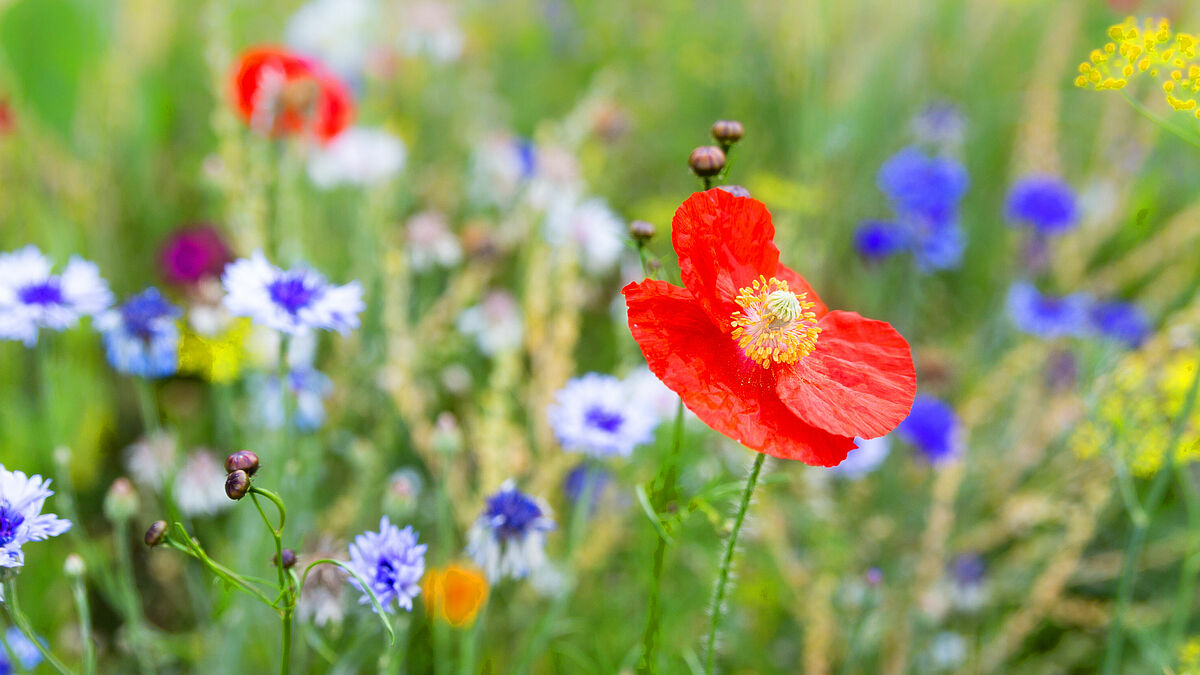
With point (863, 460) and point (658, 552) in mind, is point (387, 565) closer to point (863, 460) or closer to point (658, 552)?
point (658, 552)

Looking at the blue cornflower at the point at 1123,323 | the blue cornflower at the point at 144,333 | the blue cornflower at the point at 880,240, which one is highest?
the blue cornflower at the point at 880,240

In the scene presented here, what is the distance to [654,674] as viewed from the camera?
771 millimetres

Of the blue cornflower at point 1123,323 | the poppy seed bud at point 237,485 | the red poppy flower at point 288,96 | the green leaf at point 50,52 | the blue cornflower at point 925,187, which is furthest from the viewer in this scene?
the blue cornflower at point 925,187

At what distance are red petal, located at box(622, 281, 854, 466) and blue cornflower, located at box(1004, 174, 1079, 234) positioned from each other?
1551mm

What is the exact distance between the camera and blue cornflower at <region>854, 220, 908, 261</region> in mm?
1931

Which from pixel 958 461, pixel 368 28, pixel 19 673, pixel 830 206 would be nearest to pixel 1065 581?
pixel 958 461

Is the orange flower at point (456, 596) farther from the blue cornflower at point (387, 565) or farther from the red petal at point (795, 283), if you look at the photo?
the red petal at point (795, 283)

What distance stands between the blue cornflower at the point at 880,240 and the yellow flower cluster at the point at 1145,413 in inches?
25.0

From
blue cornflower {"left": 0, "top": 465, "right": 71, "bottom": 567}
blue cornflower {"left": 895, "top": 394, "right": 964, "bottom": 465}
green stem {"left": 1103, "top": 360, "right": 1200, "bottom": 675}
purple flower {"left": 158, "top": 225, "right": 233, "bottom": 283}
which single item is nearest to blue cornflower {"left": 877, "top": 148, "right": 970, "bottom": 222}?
blue cornflower {"left": 895, "top": 394, "right": 964, "bottom": 465}

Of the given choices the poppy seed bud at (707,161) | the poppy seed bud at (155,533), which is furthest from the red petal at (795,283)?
the poppy seed bud at (155,533)

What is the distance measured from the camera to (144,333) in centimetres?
107

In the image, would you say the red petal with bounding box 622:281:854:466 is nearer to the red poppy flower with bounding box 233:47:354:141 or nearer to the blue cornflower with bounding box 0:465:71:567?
the blue cornflower with bounding box 0:465:71:567

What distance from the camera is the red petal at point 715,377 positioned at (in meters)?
0.62

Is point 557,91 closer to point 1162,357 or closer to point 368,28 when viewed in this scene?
point 368,28
